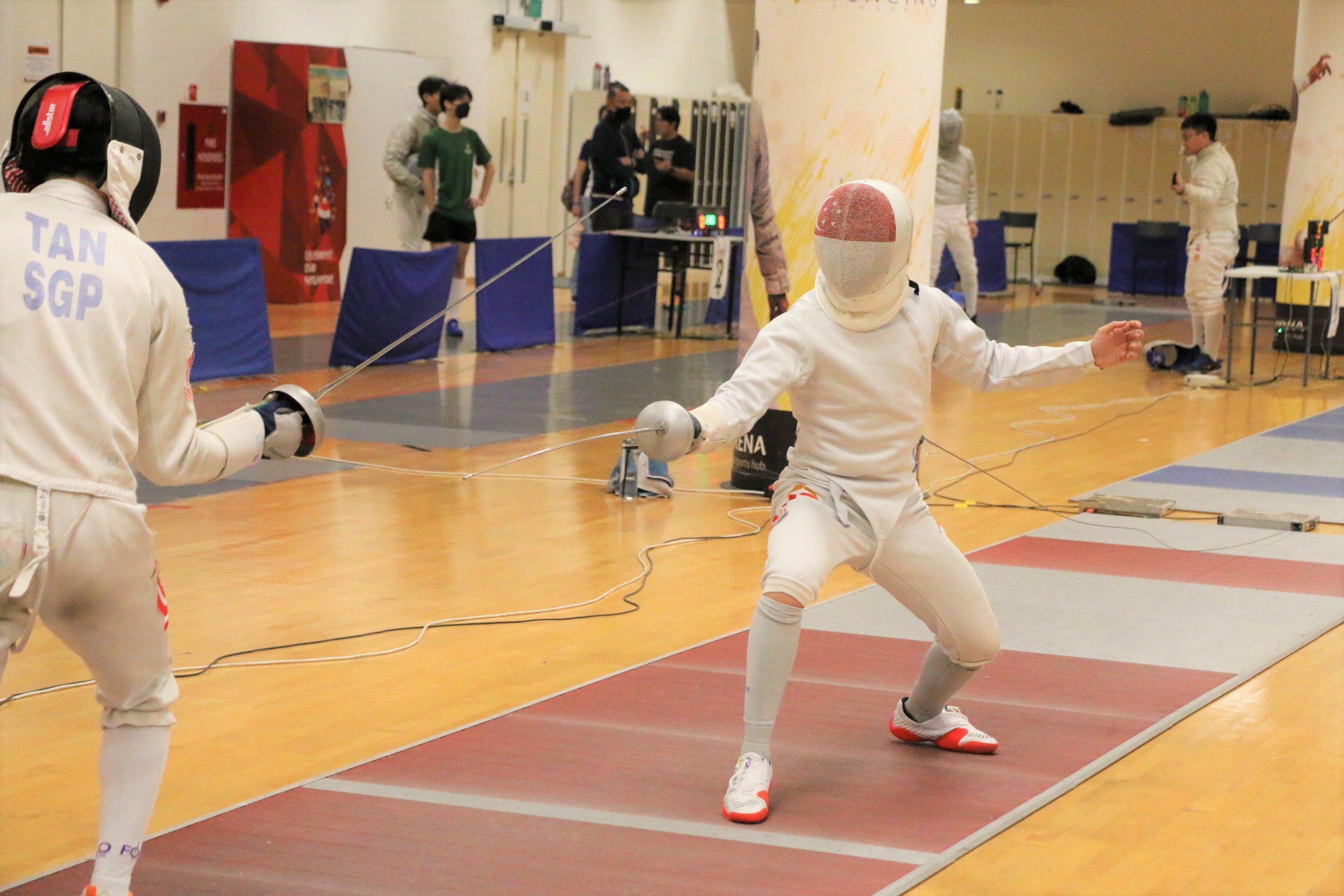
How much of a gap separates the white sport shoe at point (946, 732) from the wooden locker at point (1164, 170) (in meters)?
15.8

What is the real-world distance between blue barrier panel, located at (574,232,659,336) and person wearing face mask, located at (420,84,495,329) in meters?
1.07

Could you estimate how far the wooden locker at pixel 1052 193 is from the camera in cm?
1891

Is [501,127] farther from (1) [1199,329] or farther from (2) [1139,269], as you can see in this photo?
(1) [1199,329]

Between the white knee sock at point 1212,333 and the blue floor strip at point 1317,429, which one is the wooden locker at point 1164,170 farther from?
the blue floor strip at point 1317,429

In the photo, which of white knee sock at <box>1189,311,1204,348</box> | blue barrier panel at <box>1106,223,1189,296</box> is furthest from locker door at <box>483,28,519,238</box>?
white knee sock at <box>1189,311,1204,348</box>

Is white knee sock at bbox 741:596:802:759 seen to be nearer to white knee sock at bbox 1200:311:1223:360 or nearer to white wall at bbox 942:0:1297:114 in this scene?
white knee sock at bbox 1200:311:1223:360

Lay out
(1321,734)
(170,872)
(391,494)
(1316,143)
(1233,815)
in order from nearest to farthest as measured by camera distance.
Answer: (170,872), (1233,815), (1321,734), (391,494), (1316,143)

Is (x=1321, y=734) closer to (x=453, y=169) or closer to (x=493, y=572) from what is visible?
(x=493, y=572)

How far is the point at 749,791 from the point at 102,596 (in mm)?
1314

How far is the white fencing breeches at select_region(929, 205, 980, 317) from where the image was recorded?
1209 cm

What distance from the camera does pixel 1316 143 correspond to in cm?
1162

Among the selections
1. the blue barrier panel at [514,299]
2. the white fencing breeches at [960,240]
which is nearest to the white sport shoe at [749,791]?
the blue barrier panel at [514,299]

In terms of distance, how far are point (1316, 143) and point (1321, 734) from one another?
→ 902cm

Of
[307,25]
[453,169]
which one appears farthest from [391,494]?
[307,25]
